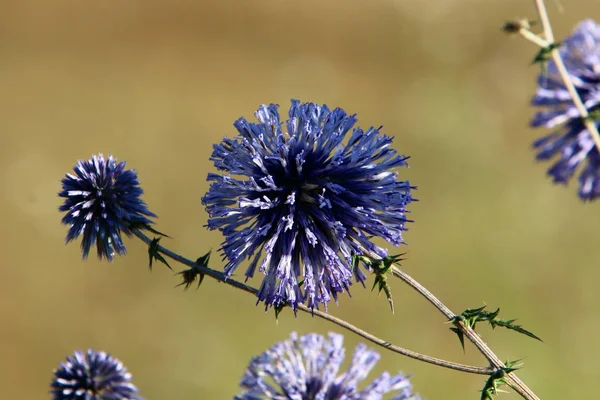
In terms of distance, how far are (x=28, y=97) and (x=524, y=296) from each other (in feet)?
30.2

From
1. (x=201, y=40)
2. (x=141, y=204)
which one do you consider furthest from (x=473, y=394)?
(x=141, y=204)

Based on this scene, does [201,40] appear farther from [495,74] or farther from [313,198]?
[313,198]

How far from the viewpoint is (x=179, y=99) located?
46.5 ft

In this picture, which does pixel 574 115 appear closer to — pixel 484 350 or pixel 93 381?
pixel 484 350

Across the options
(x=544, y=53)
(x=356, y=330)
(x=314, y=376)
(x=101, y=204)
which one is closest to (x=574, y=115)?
(x=544, y=53)

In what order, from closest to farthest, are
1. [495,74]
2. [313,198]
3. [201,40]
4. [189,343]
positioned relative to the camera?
[313,198] < [189,343] < [201,40] < [495,74]

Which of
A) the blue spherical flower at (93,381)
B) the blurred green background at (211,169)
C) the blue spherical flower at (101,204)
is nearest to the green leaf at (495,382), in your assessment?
the blue spherical flower at (101,204)

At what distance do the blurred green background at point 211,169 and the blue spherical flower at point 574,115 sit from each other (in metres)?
→ 8.88

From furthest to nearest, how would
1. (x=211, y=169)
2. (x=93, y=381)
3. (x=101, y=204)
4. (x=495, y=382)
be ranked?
(x=211, y=169)
(x=93, y=381)
(x=101, y=204)
(x=495, y=382)

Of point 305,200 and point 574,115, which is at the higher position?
point 305,200

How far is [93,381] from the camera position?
232 centimetres

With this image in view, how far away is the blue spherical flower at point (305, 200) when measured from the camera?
5.57ft

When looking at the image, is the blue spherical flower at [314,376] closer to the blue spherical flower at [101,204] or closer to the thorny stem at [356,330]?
the thorny stem at [356,330]

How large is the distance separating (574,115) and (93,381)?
1546 mm
